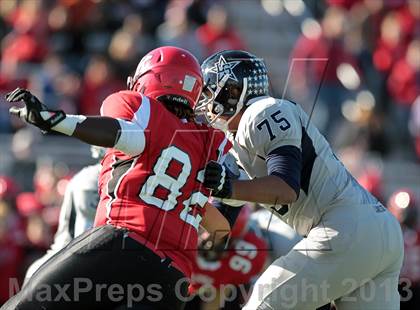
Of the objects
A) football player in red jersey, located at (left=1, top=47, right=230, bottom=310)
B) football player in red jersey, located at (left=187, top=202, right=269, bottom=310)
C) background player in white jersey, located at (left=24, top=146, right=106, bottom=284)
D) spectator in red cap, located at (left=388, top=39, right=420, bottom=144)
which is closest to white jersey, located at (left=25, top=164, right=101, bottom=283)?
background player in white jersey, located at (left=24, top=146, right=106, bottom=284)

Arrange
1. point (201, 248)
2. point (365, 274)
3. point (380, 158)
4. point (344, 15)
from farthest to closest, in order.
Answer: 1. point (344, 15)
2. point (380, 158)
3. point (201, 248)
4. point (365, 274)

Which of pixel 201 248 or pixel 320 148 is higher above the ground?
pixel 320 148

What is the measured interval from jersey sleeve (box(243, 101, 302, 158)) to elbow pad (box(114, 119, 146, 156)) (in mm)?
711

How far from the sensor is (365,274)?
4.87 meters

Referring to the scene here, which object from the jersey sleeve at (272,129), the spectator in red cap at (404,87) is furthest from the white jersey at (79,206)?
the spectator in red cap at (404,87)

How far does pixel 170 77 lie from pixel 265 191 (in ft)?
2.02

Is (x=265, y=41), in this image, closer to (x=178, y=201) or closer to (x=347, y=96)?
(x=347, y=96)

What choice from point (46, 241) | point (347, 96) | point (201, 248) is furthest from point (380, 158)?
point (201, 248)

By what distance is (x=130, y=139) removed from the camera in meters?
4.17

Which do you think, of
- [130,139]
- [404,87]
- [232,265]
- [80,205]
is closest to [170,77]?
[130,139]

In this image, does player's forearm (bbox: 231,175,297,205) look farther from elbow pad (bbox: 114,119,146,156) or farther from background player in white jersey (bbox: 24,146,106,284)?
background player in white jersey (bbox: 24,146,106,284)

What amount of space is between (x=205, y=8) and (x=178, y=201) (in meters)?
8.08

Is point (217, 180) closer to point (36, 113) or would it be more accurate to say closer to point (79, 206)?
point (36, 113)

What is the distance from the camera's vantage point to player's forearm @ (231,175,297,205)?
14.7 feet
